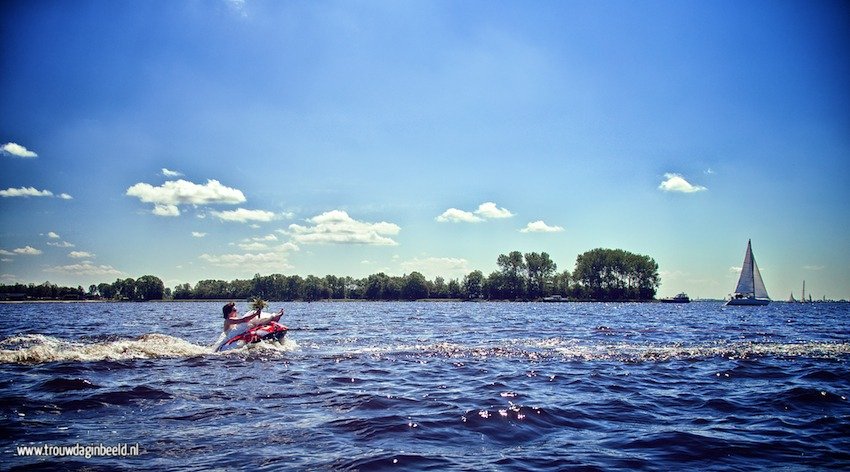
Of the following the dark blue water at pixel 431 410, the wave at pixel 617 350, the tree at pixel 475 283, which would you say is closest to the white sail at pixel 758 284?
the tree at pixel 475 283

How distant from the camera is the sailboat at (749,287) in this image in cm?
11612

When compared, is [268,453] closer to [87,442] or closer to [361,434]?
[361,434]

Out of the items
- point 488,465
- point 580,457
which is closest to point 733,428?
point 580,457

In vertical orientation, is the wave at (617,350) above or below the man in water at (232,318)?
below

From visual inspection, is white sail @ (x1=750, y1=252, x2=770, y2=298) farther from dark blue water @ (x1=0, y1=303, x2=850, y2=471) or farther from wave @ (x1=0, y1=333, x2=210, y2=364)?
wave @ (x1=0, y1=333, x2=210, y2=364)

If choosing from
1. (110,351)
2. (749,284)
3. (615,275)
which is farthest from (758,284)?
(110,351)

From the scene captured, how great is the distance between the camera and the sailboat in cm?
11612

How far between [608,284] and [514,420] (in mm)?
181804

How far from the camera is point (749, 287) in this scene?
11650 cm

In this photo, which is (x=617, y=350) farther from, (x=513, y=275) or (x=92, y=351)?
(x=513, y=275)

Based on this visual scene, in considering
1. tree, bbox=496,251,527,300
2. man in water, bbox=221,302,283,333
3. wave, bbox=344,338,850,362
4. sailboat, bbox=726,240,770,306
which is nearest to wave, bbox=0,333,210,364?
man in water, bbox=221,302,283,333

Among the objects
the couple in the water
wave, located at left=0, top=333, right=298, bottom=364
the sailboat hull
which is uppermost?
the couple in the water

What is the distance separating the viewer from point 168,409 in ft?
34.5

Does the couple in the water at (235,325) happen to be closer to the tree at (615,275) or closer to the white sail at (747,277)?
the white sail at (747,277)
